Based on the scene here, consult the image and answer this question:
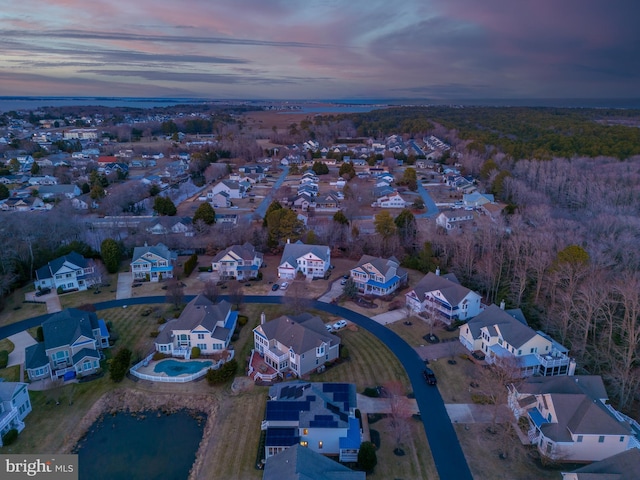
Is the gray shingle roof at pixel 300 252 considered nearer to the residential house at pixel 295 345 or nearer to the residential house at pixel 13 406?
the residential house at pixel 295 345

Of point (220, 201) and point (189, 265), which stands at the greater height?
point (220, 201)

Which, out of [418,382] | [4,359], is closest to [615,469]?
[418,382]

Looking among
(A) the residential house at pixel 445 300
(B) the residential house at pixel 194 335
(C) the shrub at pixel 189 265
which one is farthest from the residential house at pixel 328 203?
(B) the residential house at pixel 194 335

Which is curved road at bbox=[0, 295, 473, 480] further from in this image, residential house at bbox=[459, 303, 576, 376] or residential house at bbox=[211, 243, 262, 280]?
residential house at bbox=[459, 303, 576, 376]

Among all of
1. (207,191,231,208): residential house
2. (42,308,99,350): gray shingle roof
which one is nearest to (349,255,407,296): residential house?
(42,308,99,350): gray shingle roof

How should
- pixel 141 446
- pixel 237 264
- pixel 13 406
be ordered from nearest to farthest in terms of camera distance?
pixel 141 446 → pixel 13 406 → pixel 237 264

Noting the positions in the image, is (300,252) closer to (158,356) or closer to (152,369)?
(158,356)

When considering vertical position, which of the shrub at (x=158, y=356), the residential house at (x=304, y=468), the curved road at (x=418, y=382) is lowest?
the shrub at (x=158, y=356)
